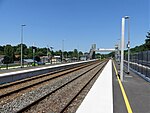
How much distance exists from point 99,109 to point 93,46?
117 metres

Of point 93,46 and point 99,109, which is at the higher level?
point 93,46

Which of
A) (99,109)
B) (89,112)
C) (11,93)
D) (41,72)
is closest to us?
(89,112)

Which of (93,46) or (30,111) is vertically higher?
(93,46)

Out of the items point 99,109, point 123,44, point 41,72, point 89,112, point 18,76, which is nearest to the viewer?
point 89,112

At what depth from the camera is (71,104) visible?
1010cm

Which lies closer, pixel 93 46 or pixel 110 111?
pixel 110 111

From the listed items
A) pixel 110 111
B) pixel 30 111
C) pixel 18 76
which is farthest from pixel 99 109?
pixel 18 76

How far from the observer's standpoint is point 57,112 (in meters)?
8.41

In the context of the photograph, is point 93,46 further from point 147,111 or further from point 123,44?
point 147,111

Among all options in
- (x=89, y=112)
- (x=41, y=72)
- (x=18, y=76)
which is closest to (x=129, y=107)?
(x=89, y=112)

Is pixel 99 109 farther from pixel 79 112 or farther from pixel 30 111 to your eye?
pixel 30 111

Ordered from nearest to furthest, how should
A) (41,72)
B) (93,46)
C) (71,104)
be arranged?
(71,104) < (41,72) < (93,46)

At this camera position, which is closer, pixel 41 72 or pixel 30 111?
pixel 30 111

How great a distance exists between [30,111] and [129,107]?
354cm
